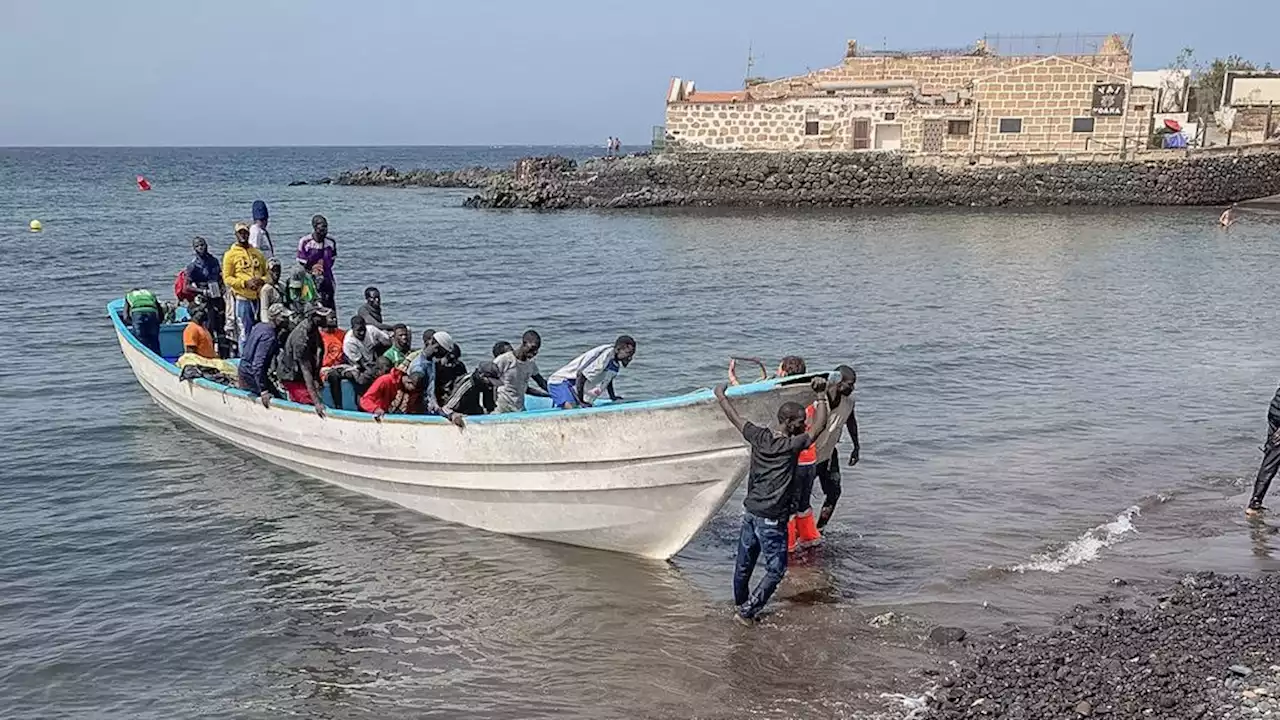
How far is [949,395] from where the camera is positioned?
1677 cm

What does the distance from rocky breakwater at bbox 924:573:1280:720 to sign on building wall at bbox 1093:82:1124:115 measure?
46.6 meters

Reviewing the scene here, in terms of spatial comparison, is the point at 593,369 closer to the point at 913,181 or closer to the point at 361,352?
the point at 361,352

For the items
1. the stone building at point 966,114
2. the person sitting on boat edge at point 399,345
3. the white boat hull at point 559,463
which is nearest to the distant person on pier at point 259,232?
the white boat hull at point 559,463

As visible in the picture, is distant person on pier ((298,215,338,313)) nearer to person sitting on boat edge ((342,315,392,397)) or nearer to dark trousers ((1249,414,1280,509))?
person sitting on boat edge ((342,315,392,397))


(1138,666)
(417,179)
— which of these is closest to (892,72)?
(417,179)

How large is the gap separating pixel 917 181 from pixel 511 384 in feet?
144

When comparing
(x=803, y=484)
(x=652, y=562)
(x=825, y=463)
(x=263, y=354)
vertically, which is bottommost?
(x=652, y=562)

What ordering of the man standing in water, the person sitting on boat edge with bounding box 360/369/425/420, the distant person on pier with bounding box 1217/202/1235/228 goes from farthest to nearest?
the distant person on pier with bounding box 1217/202/1235/228, the person sitting on boat edge with bounding box 360/369/425/420, the man standing in water

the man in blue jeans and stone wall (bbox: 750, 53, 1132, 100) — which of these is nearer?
the man in blue jeans

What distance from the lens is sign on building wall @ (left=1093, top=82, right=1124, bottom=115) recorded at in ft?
165

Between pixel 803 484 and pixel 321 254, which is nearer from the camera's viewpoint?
pixel 803 484

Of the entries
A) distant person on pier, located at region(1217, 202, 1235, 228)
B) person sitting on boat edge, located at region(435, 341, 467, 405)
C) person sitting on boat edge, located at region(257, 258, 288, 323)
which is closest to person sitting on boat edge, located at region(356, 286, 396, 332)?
person sitting on boat edge, located at region(257, 258, 288, 323)

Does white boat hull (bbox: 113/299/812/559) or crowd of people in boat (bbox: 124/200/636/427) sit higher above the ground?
crowd of people in boat (bbox: 124/200/636/427)

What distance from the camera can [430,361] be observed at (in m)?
11.0
